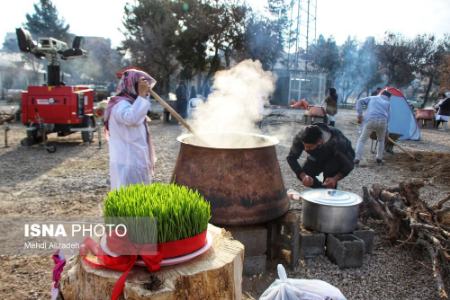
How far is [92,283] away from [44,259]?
8.71 ft

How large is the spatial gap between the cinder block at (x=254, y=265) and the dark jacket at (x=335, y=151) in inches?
53.7

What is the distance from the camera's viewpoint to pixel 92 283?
1.64 m

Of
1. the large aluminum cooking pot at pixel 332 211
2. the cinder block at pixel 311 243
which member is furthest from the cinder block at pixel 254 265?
the large aluminum cooking pot at pixel 332 211

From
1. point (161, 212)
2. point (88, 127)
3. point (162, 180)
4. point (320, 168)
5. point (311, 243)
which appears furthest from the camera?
point (88, 127)

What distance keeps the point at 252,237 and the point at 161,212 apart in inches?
84.1

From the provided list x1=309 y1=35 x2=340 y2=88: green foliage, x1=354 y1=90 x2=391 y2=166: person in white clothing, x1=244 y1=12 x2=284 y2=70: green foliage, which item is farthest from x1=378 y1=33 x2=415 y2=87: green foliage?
x1=354 y1=90 x2=391 y2=166: person in white clothing

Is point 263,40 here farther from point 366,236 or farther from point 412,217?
point 366,236

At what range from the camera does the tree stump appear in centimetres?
154

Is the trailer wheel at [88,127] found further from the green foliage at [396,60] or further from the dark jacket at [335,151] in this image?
the green foliage at [396,60]

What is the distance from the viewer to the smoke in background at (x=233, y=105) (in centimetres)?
436

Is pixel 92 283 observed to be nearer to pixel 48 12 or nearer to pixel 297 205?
pixel 297 205

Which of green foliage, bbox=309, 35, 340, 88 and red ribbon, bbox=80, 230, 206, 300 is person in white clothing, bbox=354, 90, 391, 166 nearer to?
red ribbon, bbox=80, 230, 206, 300

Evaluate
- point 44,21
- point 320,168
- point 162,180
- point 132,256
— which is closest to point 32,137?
point 162,180

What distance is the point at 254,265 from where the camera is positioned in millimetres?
3586
